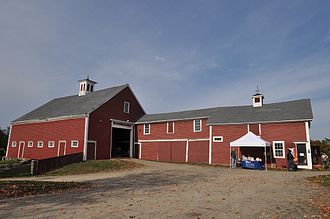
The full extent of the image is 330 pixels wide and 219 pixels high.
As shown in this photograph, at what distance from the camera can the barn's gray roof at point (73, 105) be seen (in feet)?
100

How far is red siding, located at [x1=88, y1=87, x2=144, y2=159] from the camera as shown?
94.4ft

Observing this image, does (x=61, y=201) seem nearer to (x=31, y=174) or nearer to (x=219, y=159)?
(x=31, y=174)

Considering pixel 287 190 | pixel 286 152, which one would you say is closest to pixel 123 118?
pixel 286 152

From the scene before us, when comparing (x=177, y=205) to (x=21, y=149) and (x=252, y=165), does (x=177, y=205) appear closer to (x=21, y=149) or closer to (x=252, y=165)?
(x=252, y=165)

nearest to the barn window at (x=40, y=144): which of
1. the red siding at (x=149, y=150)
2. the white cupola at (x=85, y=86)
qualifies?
the white cupola at (x=85, y=86)

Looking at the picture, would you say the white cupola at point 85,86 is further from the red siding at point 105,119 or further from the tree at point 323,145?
the tree at point 323,145

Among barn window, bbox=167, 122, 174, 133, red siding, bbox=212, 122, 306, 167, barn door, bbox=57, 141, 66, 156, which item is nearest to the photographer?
red siding, bbox=212, 122, 306, 167

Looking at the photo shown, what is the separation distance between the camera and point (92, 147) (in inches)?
1110

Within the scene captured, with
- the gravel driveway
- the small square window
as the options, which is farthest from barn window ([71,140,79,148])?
the gravel driveway

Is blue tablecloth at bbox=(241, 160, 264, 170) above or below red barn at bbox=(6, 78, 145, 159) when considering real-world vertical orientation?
below

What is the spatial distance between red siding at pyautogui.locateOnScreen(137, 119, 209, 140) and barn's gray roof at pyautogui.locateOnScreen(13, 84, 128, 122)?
5.81m

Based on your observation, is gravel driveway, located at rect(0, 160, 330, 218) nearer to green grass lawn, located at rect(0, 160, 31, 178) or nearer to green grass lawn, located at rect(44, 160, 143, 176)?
green grass lawn, located at rect(44, 160, 143, 176)

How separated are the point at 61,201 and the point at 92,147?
19598mm

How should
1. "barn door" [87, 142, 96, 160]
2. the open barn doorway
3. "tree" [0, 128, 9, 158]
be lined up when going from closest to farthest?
1. "barn door" [87, 142, 96, 160]
2. the open barn doorway
3. "tree" [0, 128, 9, 158]
